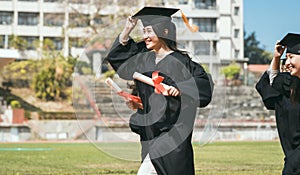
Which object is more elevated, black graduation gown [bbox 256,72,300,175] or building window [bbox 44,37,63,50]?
black graduation gown [bbox 256,72,300,175]

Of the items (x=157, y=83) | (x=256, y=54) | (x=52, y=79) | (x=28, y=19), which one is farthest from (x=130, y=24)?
(x=256, y=54)

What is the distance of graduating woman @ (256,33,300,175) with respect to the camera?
218 inches

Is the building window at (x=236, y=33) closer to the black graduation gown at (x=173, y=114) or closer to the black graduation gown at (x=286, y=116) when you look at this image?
the black graduation gown at (x=286, y=116)

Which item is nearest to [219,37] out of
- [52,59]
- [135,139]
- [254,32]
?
[52,59]

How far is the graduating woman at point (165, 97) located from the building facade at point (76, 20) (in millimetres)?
34052

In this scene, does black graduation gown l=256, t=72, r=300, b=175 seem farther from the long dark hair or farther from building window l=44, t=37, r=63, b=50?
building window l=44, t=37, r=63, b=50

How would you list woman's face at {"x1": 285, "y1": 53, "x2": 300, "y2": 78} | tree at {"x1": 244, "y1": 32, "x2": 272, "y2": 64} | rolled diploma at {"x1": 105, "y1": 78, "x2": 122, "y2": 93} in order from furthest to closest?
tree at {"x1": 244, "y1": 32, "x2": 272, "y2": 64} < rolled diploma at {"x1": 105, "y1": 78, "x2": 122, "y2": 93} < woman's face at {"x1": 285, "y1": 53, "x2": 300, "y2": 78}


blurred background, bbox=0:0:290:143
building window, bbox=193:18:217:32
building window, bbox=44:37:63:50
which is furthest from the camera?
building window, bbox=193:18:217:32

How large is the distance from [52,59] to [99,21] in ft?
14.6

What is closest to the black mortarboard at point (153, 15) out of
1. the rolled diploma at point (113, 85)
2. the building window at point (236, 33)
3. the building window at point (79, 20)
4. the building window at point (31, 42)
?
the rolled diploma at point (113, 85)

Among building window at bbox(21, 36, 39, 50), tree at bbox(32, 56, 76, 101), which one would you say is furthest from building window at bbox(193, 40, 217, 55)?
building window at bbox(21, 36, 39, 50)

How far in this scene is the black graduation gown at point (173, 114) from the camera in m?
5.40

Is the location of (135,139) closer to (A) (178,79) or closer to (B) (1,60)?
(A) (178,79)

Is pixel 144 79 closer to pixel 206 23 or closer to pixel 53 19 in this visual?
pixel 53 19
